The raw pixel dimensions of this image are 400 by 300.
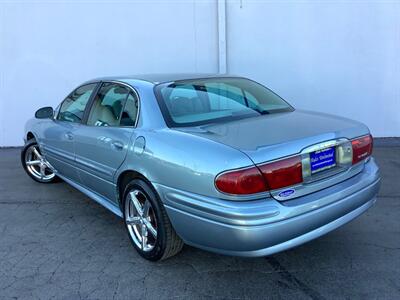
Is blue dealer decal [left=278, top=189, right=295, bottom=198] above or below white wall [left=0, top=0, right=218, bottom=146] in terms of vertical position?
below

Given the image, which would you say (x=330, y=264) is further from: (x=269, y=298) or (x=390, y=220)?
(x=390, y=220)

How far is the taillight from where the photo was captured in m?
2.51

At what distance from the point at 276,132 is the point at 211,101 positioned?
2.85 ft

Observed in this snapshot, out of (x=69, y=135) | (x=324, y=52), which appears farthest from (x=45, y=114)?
(x=324, y=52)

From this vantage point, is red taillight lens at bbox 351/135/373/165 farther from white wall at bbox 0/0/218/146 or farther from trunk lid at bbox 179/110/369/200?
white wall at bbox 0/0/218/146

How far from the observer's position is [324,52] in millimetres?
7477

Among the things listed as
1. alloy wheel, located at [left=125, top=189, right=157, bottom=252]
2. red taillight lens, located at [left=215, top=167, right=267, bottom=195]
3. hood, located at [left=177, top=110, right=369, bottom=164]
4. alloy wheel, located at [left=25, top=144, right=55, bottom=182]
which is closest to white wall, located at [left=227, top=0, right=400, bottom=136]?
alloy wheel, located at [left=25, top=144, right=55, bottom=182]

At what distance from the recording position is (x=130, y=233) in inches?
138

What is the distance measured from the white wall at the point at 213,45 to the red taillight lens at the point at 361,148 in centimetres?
446

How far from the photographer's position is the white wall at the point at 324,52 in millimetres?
7328

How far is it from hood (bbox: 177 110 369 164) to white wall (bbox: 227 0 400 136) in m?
4.26

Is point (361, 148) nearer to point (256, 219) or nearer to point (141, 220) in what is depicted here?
point (256, 219)

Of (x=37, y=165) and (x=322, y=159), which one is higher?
(x=322, y=159)

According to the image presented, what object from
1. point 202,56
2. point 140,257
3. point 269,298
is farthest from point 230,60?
point 269,298
